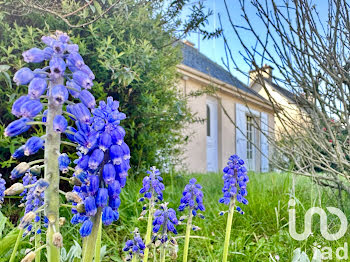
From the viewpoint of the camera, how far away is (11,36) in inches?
128

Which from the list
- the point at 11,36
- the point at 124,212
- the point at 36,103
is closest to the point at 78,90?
the point at 36,103

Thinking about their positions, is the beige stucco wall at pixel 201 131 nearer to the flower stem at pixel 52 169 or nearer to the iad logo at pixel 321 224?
the iad logo at pixel 321 224

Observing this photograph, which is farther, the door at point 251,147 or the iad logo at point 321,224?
the door at point 251,147

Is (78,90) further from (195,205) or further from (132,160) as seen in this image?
(132,160)

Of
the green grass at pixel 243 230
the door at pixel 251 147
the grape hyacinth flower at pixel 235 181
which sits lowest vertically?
the green grass at pixel 243 230

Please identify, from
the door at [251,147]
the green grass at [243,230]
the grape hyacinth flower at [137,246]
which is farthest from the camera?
the door at [251,147]

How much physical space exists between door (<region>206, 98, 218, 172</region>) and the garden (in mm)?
5220

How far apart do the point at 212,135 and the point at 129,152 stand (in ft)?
32.7

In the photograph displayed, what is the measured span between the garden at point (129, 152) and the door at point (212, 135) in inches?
205

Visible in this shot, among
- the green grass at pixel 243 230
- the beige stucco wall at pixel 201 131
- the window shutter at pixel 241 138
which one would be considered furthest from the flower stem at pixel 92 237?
the beige stucco wall at pixel 201 131

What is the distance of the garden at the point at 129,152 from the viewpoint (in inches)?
32.7

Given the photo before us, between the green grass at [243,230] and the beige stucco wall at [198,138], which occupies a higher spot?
the beige stucco wall at [198,138]

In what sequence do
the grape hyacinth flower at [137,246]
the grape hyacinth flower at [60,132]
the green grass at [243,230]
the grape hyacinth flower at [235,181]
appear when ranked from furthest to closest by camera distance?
the green grass at [243,230], the grape hyacinth flower at [235,181], the grape hyacinth flower at [137,246], the grape hyacinth flower at [60,132]

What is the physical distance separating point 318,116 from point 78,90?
7.86 feet
